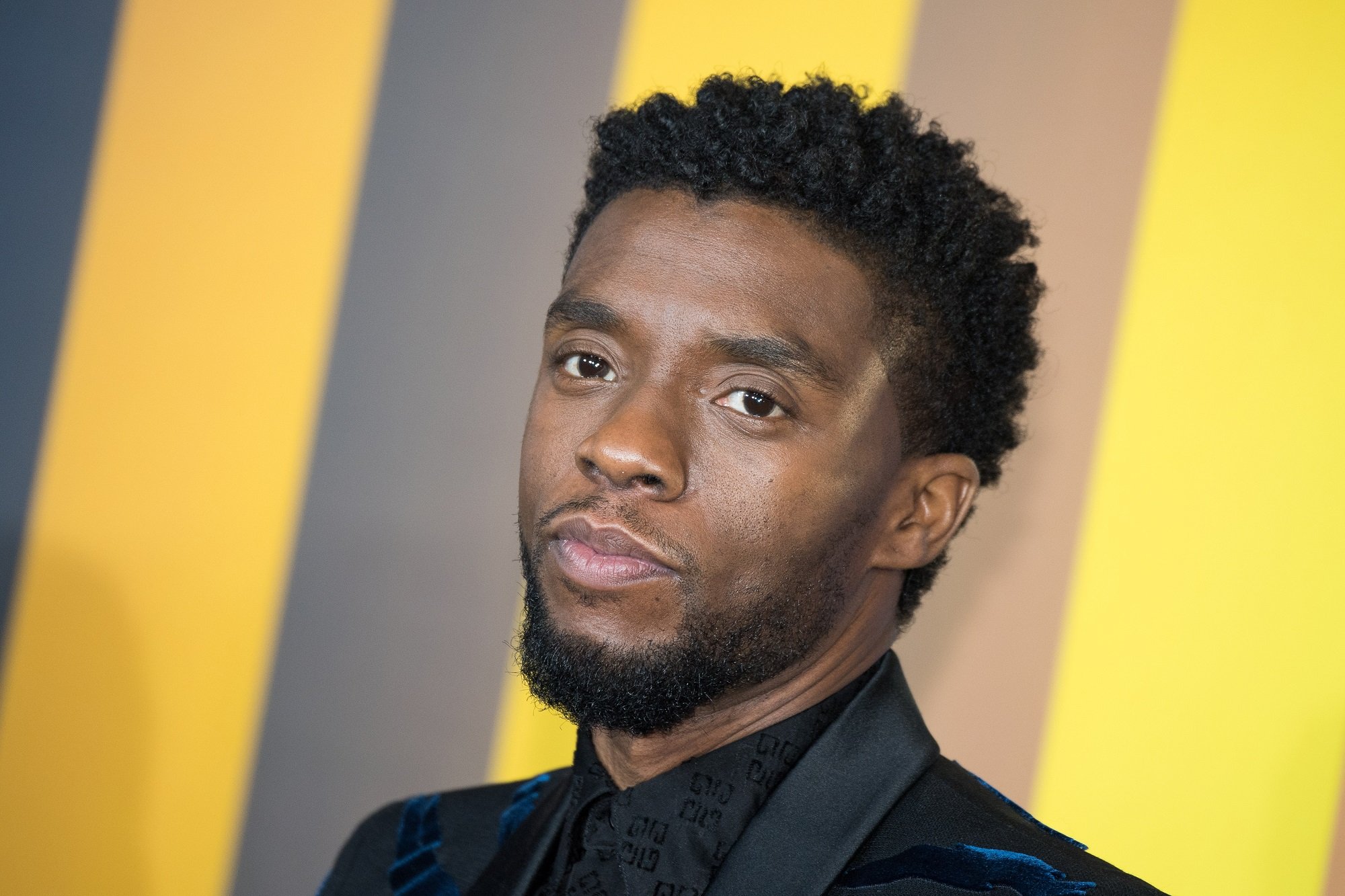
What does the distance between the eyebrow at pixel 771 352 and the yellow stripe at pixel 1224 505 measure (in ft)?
3.19

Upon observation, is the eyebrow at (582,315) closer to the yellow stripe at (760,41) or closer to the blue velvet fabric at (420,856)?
the blue velvet fabric at (420,856)

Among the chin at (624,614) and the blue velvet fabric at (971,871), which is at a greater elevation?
the chin at (624,614)

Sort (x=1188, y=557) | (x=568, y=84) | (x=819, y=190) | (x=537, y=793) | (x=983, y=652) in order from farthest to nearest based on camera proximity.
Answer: (x=568, y=84) → (x=983, y=652) → (x=1188, y=557) → (x=537, y=793) → (x=819, y=190)

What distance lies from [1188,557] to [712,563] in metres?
1.09

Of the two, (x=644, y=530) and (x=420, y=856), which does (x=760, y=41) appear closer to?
(x=644, y=530)

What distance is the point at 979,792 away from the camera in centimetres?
167

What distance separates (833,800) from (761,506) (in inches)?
13.8

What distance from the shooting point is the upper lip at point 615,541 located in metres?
1.56

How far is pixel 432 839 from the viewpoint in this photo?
6.89 feet

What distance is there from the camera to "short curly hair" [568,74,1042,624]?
1.72 meters

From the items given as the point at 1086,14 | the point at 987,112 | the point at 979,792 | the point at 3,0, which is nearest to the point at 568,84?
the point at 987,112

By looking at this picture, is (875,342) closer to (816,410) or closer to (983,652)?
(816,410)

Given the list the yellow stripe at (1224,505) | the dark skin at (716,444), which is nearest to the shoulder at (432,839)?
the dark skin at (716,444)

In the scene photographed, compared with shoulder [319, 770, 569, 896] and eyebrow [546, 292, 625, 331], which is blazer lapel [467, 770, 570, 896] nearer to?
shoulder [319, 770, 569, 896]
